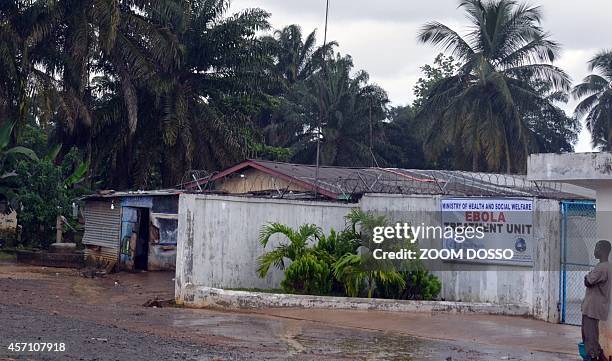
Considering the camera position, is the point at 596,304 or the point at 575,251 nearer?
the point at 596,304

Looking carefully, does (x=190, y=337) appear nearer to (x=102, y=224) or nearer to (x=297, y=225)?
(x=297, y=225)

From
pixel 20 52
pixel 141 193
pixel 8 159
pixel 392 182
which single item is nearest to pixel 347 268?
pixel 392 182

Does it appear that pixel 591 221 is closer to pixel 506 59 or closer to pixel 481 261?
pixel 481 261

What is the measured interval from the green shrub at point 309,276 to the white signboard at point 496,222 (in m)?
2.39

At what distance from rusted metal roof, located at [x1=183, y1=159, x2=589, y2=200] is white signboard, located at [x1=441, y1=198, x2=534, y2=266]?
2.03 meters

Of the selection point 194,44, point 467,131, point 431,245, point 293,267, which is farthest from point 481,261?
point 467,131

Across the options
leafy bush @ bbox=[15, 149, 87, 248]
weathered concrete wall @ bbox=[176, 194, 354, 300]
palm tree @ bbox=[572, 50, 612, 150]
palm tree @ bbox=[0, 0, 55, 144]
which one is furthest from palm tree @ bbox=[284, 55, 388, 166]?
weathered concrete wall @ bbox=[176, 194, 354, 300]

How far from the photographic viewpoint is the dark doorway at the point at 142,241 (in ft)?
76.3

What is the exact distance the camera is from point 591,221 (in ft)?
47.3

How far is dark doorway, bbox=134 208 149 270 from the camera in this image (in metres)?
23.3

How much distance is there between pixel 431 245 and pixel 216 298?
4.23 metres

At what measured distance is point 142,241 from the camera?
2345 centimetres

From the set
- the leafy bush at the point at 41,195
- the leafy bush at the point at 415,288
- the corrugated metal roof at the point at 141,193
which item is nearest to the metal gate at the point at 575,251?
the leafy bush at the point at 415,288

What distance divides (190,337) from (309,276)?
4346 millimetres
